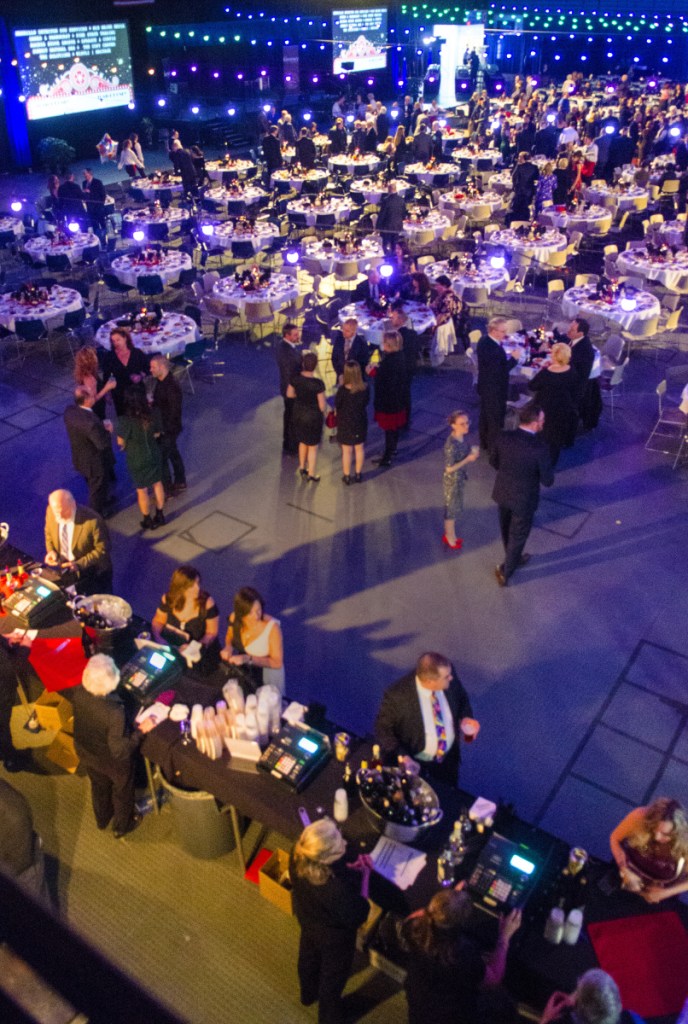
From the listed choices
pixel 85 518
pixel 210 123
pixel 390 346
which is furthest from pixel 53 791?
pixel 210 123

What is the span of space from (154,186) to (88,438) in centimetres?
1044

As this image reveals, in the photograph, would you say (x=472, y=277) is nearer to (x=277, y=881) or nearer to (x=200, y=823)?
(x=200, y=823)

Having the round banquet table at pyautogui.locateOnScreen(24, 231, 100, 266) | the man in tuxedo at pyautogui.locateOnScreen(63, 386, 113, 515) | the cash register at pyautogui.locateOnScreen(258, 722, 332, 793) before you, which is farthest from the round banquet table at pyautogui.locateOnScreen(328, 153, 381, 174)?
the cash register at pyautogui.locateOnScreen(258, 722, 332, 793)

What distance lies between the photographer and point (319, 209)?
43.0 ft

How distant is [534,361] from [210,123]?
19.2 metres

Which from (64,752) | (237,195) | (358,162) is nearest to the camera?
(64,752)

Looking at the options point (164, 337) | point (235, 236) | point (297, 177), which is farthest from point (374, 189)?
point (164, 337)

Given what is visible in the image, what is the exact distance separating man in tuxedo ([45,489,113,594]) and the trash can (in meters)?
1.46

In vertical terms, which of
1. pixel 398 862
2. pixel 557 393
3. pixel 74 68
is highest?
pixel 74 68

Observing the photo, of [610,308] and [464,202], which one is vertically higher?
[464,202]

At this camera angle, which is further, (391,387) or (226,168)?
(226,168)

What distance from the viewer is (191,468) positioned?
7516 mm

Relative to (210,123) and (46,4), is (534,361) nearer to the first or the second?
(46,4)

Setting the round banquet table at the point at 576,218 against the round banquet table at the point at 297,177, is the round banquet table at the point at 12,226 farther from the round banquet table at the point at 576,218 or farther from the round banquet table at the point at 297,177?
the round banquet table at the point at 576,218
